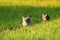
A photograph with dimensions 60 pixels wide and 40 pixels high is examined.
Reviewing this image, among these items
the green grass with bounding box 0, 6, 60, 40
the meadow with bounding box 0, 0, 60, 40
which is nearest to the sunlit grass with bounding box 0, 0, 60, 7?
the meadow with bounding box 0, 0, 60, 40

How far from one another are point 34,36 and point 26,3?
34.5 feet

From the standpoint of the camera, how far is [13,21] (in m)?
14.9

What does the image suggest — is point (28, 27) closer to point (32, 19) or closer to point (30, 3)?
point (32, 19)

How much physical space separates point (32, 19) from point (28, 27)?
2411mm

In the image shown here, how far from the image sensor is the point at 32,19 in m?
15.5

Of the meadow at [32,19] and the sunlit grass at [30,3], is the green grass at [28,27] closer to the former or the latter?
the meadow at [32,19]

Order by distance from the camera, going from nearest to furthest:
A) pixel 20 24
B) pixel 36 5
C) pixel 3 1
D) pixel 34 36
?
1. pixel 34 36
2. pixel 20 24
3. pixel 36 5
4. pixel 3 1

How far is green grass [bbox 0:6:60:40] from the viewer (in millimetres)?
11547

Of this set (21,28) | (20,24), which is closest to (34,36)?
(21,28)

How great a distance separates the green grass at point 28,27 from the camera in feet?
37.9

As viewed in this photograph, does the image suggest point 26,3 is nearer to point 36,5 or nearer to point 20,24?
point 36,5

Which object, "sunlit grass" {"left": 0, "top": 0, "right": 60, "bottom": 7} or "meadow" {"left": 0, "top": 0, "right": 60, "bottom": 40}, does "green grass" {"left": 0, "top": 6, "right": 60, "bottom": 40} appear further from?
"sunlit grass" {"left": 0, "top": 0, "right": 60, "bottom": 7}

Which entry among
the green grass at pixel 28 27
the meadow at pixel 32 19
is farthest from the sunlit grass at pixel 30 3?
the green grass at pixel 28 27

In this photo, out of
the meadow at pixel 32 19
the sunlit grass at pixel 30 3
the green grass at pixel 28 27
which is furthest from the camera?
the sunlit grass at pixel 30 3
